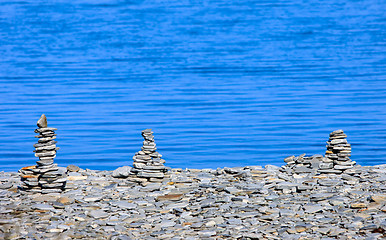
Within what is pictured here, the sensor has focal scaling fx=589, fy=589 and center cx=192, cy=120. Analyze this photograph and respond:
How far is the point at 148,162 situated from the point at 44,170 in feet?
10.7

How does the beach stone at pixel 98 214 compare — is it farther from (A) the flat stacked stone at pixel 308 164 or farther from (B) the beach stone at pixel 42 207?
(A) the flat stacked stone at pixel 308 164

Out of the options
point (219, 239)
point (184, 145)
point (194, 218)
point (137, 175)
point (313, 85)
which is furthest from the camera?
point (313, 85)

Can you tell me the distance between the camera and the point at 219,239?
13.6m

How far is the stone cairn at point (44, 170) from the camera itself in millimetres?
17016

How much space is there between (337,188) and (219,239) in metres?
5.10

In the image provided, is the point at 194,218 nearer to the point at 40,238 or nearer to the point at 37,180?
the point at 40,238

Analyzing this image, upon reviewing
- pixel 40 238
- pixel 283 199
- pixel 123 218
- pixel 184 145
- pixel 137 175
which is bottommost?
pixel 40 238

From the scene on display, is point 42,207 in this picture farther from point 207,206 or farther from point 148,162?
point 207,206

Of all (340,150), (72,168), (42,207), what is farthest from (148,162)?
(340,150)

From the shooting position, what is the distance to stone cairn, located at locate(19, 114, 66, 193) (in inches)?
670

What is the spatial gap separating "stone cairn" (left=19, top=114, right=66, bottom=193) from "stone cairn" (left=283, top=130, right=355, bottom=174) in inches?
291

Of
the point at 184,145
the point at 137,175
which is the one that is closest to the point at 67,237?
the point at 137,175

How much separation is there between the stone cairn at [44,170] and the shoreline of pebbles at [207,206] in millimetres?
322

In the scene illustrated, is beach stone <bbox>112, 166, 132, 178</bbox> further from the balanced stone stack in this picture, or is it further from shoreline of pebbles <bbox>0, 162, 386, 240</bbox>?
the balanced stone stack
